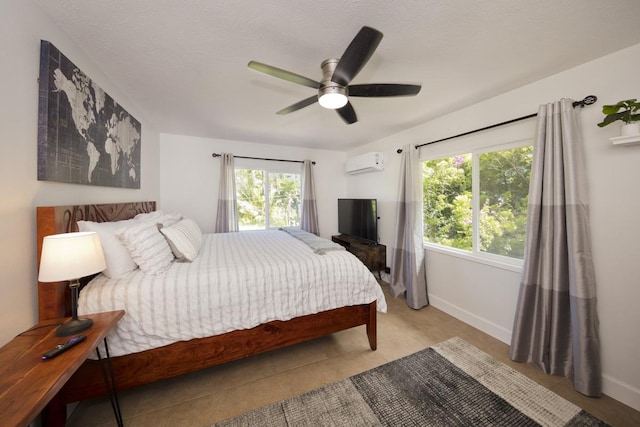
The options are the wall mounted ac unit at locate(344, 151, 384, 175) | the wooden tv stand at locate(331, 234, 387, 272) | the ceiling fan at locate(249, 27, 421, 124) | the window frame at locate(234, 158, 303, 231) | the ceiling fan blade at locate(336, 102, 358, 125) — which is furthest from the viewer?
the window frame at locate(234, 158, 303, 231)

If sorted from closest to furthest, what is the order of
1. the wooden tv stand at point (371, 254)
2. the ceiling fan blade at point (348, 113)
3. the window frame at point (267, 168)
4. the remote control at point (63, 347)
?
the remote control at point (63, 347)
the ceiling fan blade at point (348, 113)
the wooden tv stand at point (371, 254)
the window frame at point (267, 168)

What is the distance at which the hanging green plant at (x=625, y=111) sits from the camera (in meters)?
1.40

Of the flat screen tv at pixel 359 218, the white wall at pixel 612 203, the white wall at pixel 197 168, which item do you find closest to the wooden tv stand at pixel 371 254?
the flat screen tv at pixel 359 218

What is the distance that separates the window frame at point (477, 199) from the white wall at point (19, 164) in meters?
3.38

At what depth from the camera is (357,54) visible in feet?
3.94

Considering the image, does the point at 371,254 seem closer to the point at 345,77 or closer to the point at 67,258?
the point at 345,77

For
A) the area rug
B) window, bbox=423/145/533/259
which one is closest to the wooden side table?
the area rug

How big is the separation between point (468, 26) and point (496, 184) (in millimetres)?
1578

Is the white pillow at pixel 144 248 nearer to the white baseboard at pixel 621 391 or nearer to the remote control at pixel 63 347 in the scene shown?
the remote control at pixel 63 347

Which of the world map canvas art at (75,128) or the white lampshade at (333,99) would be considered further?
the white lampshade at (333,99)

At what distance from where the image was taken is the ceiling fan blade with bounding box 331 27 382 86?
1.07 m

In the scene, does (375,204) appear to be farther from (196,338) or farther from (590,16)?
(196,338)

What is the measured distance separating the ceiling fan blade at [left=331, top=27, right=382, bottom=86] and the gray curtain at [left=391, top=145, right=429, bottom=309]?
1862 mm

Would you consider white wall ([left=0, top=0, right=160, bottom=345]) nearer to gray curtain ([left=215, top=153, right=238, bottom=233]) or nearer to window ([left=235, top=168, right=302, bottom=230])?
gray curtain ([left=215, top=153, right=238, bottom=233])
